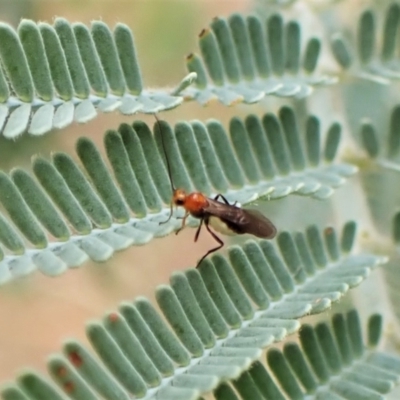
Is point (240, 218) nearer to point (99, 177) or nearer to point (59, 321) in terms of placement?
point (99, 177)

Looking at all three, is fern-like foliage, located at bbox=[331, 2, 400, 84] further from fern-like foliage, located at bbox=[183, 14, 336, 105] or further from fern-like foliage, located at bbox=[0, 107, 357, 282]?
fern-like foliage, located at bbox=[0, 107, 357, 282]

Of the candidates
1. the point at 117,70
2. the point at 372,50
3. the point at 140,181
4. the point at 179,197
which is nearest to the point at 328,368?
the point at 179,197

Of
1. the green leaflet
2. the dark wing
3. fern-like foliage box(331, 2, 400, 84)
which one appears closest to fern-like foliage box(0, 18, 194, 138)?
the green leaflet

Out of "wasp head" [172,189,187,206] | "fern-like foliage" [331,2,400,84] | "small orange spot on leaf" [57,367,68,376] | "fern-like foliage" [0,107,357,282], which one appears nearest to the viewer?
"small orange spot on leaf" [57,367,68,376]

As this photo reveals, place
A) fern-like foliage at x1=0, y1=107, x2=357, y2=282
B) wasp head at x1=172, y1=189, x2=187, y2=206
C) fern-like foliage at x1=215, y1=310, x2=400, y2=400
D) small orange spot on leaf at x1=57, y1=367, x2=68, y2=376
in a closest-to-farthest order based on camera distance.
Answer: small orange spot on leaf at x1=57, y1=367, x2=68, y2=376 → fern-like foliage at x1=0, y1=107, x2=357, y2=282 → fern-like foliage at x1=215, y1=310, x2=400, y2=400 → wasp head at x1=172, y1=189, x2=187, y2=206

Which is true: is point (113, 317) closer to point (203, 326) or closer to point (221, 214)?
point (203, 326)

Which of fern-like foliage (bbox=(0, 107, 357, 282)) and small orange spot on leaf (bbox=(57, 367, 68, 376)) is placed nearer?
Result: small orange spot on leaf (bbox=(57, 367, 68, 376))

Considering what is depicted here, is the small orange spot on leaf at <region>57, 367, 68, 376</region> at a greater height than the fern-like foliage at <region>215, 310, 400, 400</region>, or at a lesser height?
greater

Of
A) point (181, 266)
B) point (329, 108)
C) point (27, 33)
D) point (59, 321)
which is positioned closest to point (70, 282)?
point (59, 321)
